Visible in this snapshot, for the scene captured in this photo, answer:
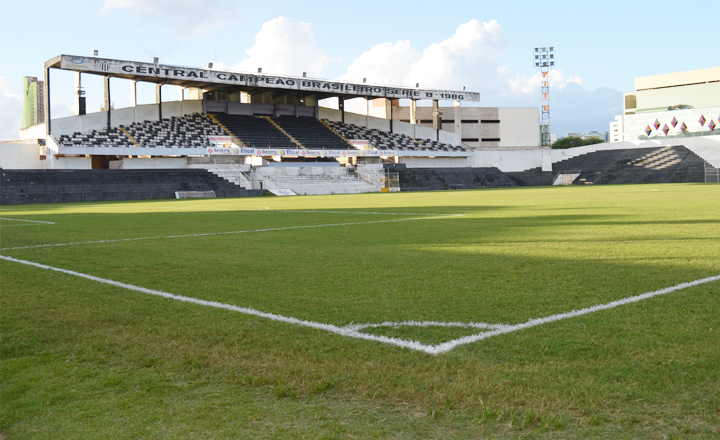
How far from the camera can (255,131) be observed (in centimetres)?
5116

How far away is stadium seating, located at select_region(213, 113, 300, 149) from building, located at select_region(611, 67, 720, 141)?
38152 millimetres

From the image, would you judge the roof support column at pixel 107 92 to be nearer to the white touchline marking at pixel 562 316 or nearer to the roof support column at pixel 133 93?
the roof support column at pixel 133 93

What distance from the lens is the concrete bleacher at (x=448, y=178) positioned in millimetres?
49688

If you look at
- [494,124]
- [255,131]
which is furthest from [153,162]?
[494,124]

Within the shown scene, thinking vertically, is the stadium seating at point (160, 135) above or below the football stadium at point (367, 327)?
above

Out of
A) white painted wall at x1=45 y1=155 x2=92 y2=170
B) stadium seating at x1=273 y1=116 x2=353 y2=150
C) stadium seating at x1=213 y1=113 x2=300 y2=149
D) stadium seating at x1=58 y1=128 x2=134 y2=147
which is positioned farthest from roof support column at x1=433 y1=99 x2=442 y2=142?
white painted wall at x1=45 y1=155 x2=92 y2=170

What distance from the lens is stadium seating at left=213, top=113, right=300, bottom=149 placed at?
161 ft

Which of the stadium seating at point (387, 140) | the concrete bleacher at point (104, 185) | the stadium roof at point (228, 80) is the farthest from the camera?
the stadium seating at point (387, 140)

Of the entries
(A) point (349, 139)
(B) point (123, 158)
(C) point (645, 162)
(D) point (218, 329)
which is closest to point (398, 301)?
(D) point (218, 329)

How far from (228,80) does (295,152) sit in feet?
26.4

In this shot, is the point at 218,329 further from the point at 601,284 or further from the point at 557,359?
the point at 601,284

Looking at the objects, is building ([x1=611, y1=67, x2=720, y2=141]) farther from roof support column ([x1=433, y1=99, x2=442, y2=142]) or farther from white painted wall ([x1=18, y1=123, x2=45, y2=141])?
white painted wall ([x1=18, y1=123, x2=45, y2=141])

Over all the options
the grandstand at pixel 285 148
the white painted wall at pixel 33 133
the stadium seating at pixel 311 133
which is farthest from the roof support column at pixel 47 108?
the stadium seating at pixel 311 133

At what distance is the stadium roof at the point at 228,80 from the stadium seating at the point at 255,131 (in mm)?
2904
